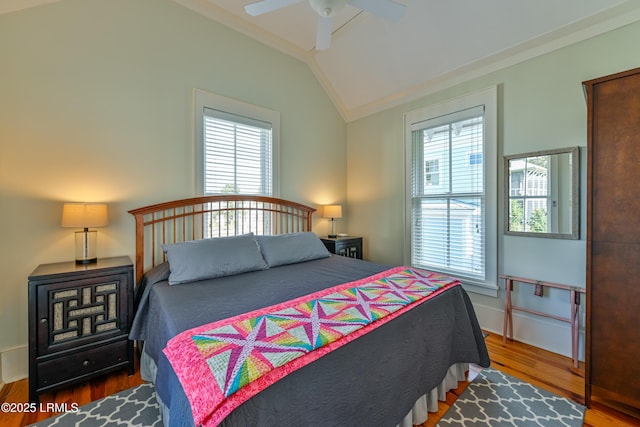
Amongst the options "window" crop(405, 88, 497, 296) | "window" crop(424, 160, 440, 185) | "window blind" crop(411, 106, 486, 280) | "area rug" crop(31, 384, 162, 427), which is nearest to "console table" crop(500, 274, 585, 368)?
"window" crop(405, 88, 497, 296)

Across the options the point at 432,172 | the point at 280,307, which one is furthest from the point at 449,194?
the point at 280,307

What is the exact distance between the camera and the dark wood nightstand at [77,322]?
176 cm

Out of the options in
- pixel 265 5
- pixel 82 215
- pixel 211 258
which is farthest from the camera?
pixel 211 258

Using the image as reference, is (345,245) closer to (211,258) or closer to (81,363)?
(211,258)

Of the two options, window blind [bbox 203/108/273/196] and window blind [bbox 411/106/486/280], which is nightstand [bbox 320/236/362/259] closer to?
window blind [bbox 411/106/486/280]

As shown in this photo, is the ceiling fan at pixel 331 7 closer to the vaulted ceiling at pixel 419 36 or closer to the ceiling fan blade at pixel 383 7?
the ceiling fan blade at pixel 383 7

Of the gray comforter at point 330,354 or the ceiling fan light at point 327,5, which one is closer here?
the gray comforter at point 330,354

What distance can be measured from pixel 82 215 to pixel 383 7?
2727mm

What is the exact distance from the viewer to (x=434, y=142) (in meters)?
3.32

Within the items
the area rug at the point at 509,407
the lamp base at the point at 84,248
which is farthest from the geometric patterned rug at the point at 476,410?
the lamp base at the point at 84,248

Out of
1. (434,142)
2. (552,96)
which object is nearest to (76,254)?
(434,142)

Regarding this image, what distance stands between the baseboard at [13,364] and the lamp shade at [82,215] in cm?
104

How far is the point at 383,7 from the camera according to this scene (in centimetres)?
198

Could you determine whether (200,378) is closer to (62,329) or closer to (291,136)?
(62,329)
